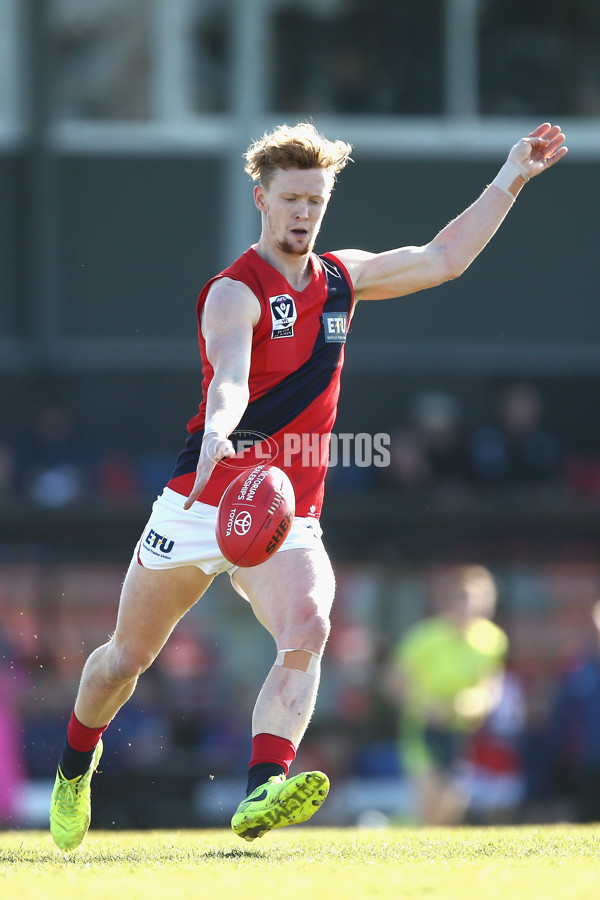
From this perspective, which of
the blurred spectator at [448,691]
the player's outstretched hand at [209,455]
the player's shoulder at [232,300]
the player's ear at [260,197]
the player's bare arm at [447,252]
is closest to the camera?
the player's outstretched hand at [209,455]

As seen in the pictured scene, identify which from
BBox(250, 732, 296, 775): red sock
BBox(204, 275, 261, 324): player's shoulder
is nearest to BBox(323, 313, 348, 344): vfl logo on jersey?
BBox(204, 275, 261, 324): player's shoulder

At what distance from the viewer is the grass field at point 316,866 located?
409 centimetres

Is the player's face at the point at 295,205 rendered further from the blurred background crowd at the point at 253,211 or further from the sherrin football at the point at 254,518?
the blurred background crowd at the point at 253,211

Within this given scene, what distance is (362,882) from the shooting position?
4.28 meters

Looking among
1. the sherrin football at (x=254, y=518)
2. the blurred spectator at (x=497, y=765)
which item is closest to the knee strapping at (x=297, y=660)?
the sherrin football at (x=254, y=518)

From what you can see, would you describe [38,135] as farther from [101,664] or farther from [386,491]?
[101,664]

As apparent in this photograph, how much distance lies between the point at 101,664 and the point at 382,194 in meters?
9.67

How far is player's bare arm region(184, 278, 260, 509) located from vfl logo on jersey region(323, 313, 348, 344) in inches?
13.8

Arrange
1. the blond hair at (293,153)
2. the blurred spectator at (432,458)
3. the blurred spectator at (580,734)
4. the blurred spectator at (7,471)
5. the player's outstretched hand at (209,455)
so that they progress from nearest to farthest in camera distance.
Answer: the player's outstretched hand at (209,455) < the blond hair at (293,153) < the blurred spectator at (580,734) < the blurred spectator at (7,471) < the blurred spectator at (432,458)

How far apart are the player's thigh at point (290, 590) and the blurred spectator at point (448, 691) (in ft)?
16.3

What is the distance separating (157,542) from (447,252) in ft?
5.33

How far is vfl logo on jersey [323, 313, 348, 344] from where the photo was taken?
5.32 meters

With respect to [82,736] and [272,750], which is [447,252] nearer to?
[272,750]

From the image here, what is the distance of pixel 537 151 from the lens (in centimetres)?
578
